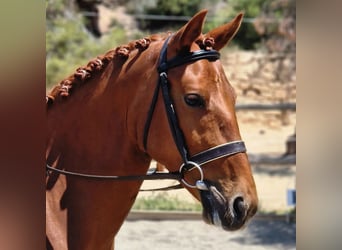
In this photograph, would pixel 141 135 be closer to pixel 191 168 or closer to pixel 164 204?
pixel 191 168

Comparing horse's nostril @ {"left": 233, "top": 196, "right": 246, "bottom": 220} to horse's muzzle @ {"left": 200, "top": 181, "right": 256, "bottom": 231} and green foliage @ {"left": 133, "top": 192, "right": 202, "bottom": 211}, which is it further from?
green foliage @ {"left": 133, "top": 192, "right": 202, "bottom": 211}

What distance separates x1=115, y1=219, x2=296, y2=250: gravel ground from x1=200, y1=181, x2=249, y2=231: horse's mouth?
3102 mm

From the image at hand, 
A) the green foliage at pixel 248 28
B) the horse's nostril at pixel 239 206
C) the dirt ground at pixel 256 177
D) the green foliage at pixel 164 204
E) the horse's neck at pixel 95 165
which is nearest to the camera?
the horse's nostril at pixel 239 206

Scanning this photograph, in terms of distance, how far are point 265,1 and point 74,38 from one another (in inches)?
131

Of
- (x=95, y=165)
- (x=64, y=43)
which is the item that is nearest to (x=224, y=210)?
(x=95, y=165)

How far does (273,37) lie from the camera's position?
10.9 meters

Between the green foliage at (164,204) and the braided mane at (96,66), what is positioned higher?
the braided mane at (96,66)

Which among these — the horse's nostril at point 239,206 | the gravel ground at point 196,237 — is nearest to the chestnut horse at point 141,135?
the horse's nostril at point 239,206

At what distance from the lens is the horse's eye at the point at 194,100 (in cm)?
201

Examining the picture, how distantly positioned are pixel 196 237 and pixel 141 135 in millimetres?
3431

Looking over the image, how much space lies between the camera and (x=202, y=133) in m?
2.02

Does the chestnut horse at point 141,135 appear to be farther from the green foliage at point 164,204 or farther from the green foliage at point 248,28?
the green foliage at point 248,28

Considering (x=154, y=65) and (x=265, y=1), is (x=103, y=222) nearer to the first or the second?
(x=154, y=65)

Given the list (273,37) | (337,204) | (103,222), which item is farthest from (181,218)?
(273,37)
